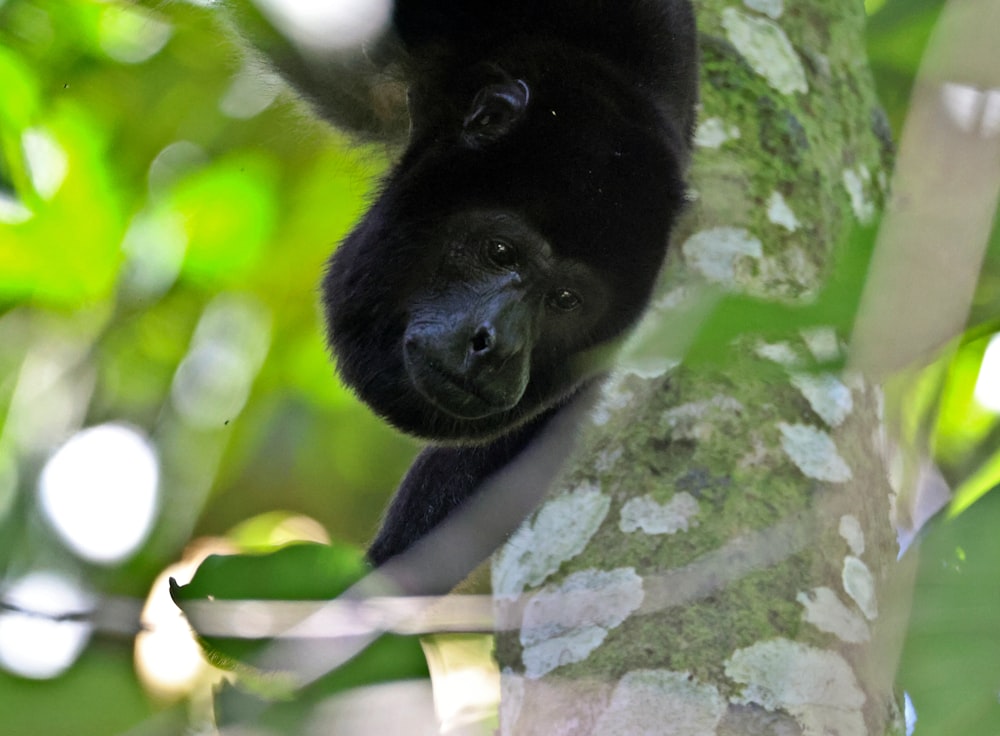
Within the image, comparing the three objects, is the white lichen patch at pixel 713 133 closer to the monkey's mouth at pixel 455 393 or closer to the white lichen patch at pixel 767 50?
the white lichen patch at pixel 767 50

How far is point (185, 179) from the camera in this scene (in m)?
3.48

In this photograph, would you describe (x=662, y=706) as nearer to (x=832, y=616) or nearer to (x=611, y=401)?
(x=832, y=616)

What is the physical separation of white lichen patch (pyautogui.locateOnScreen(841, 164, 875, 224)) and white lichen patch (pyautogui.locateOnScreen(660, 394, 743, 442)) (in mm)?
813

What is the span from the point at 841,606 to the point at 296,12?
200cm

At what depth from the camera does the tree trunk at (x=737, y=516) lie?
1.91m

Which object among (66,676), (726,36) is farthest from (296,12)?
(66,676)

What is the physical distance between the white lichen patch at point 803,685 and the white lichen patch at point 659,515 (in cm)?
30

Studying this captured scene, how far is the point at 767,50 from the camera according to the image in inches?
115

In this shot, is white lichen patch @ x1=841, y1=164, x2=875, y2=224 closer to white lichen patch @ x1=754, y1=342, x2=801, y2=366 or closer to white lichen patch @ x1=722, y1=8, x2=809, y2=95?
white lichen patch @ x1=722, y1=8, x2=809, y2=95

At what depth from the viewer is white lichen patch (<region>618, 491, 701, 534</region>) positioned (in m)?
2.14

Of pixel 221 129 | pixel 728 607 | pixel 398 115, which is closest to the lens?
pixel 728 607

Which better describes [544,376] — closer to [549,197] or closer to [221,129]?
[549,197]

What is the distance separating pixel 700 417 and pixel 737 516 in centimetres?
24

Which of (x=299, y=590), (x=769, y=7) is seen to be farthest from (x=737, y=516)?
(x=769, y=7)
